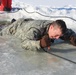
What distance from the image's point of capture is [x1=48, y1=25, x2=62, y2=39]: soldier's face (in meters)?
3.10

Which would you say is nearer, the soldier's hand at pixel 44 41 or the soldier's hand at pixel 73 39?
the soldier's hand at pixel 44 41

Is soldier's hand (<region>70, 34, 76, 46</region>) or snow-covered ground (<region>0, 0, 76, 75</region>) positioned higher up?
soldier's hand (<region>70, 34, 76, 46</region>)

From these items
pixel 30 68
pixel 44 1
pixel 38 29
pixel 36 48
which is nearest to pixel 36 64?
pixel 30 68

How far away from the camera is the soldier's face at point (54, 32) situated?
310 centimetres

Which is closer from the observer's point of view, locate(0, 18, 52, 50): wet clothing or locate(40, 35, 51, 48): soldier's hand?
locate(40, 35, 51, 48): soldier's hand

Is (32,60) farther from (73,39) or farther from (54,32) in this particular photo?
(73,39)

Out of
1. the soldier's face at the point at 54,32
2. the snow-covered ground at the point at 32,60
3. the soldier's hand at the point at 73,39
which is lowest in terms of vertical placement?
the snow-covered ground at the point at 32,60

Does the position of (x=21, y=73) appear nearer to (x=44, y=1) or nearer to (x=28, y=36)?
(x=28, y=36)

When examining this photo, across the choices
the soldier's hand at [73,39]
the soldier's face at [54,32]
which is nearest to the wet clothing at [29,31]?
the soldier's face at [54,32]

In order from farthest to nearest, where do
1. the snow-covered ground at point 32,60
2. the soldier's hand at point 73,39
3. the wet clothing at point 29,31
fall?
the soldier's hand at point 73,39, the wet clothing at point 29,31, the snow-covered ground at point 32,60

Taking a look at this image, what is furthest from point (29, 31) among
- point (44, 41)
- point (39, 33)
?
point (44, 41)

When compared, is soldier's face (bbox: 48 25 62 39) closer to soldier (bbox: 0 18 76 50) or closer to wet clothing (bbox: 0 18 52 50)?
soldier (bbox: 0 18 76 50)

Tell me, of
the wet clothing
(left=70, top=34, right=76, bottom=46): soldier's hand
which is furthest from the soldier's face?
(left=70, top=34, right=76, bottom=46): soldier's hand

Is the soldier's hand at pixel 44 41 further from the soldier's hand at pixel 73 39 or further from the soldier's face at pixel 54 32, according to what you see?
the soldier's hand at pixel 73 39
